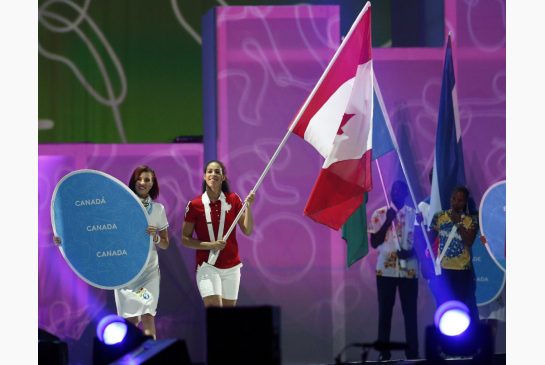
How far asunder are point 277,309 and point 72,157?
145 inches

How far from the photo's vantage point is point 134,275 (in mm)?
7469

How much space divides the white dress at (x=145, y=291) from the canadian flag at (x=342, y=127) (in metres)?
1.24

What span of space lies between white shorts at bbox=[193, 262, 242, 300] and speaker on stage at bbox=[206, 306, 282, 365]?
288 cm

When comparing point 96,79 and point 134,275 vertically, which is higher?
point 96,79

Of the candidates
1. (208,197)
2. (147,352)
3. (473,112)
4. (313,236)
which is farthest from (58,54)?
(147,352)

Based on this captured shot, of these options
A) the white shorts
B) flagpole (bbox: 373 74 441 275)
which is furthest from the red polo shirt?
flagpole (bbox: 373 74 441 275)

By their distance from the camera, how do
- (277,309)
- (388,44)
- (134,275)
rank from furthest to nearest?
(388,44) < (134,275) < (277,309)

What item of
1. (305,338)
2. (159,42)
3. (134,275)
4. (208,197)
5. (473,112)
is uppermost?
(159,42)

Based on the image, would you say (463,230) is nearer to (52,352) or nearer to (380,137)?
(380,137)

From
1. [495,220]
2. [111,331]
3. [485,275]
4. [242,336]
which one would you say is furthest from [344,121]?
[242,336]

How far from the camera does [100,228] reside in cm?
757

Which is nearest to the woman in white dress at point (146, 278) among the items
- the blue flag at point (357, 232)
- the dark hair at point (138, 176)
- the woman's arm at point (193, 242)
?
the dark hair at point (138, 176)

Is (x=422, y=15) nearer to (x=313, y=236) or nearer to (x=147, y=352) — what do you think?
(x=313, y=236)

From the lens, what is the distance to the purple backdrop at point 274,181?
7816 mm
